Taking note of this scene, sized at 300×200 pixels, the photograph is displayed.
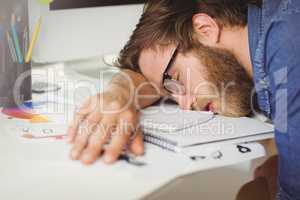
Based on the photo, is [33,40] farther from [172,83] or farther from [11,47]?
[172,83]

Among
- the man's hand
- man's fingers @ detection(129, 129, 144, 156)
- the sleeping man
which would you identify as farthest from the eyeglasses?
man's fingers @ detection(129, 129, 144, 156)

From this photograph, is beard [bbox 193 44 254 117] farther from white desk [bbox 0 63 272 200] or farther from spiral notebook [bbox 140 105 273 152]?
white desk [bbox 0 63 272 200]

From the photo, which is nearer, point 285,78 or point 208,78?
point 285,78

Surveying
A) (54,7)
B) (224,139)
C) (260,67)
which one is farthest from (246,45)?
(54,7)

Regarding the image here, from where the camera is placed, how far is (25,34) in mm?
888

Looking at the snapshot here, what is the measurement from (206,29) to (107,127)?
38cm

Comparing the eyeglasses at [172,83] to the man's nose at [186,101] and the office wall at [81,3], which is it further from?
the office wall at [81,3]

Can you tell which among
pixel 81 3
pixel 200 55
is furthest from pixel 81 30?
pixel 200 55

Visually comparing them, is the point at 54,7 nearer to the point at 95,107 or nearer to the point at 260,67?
the point at 95,107

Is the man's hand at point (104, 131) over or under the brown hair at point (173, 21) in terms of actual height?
under

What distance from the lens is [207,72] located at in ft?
3.01

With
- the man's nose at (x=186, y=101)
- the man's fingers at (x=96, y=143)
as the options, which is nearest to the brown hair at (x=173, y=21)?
the man's nose at (x=186, y=101)

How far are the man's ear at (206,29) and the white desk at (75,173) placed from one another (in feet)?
1.03

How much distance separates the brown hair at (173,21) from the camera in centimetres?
95
